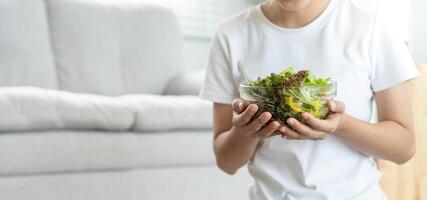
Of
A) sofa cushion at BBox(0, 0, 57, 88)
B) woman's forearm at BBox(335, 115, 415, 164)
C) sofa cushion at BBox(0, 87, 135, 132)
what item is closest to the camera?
woman's forearm at BBox(335, 115, 415, 164)

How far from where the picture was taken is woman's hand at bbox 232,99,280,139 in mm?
944

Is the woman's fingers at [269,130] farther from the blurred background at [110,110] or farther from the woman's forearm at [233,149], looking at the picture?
the blurred background at [110,110]

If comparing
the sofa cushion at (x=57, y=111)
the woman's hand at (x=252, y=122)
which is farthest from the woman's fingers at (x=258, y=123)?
the sofa cushion at (x=57, y=111)

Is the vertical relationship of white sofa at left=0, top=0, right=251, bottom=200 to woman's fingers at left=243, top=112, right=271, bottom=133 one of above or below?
below

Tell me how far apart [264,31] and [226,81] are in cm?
11

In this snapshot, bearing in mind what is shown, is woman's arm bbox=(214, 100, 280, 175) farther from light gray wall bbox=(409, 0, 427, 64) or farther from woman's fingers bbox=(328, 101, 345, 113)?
light gray wall bbox=(409, 0, 427, 64)

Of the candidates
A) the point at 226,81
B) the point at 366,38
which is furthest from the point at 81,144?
the point at 366,38

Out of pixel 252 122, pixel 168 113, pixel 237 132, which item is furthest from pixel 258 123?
pixel 168 113

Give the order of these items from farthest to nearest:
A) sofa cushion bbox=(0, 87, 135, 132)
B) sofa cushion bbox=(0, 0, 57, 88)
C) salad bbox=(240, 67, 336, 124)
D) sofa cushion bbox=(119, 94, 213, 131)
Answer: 1. sofa cushion bbox=(0, 0, 57, 88)
2. sofa cushion bbox=(119, 94, 213, 131)
3. sofa cushion bbox=(0, 87, 135, 132)
4. salad bbox=(240, 67, 336, 124)

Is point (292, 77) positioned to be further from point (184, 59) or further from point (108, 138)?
point (184, 59)

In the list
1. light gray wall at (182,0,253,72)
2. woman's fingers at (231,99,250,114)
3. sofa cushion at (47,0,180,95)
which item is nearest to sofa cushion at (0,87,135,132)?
→ sofa cushion at (47,0,180,95)

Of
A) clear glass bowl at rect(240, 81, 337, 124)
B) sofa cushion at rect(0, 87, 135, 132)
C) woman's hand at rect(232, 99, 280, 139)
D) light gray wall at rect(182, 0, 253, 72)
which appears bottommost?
light gray wall at rect(182, 0, 253, 72)

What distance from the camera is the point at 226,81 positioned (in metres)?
1.20

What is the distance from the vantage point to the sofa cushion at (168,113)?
91.7 inches
